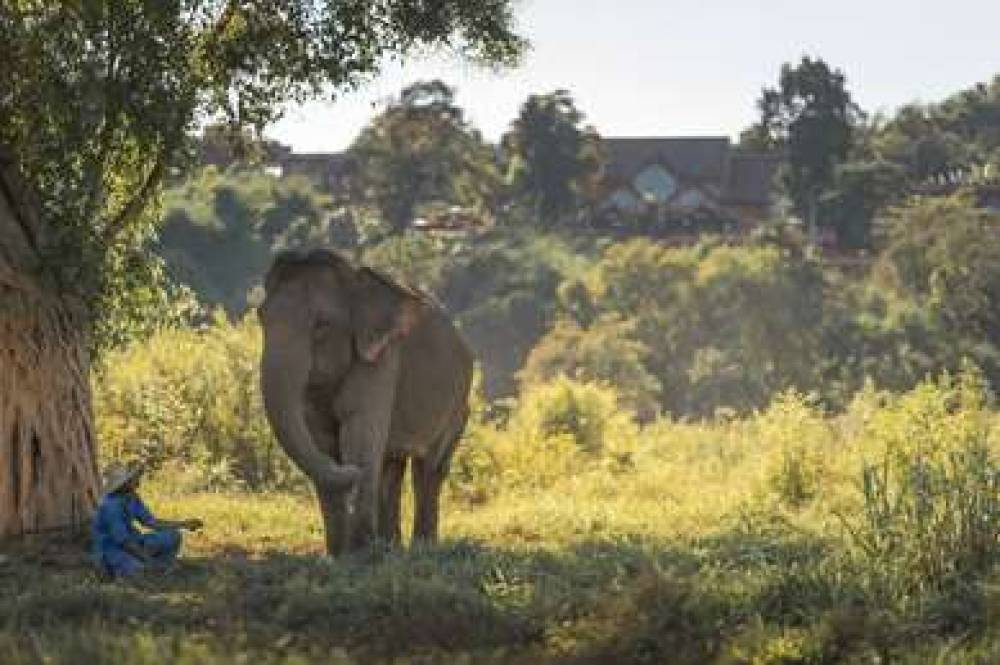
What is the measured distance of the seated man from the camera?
11180 millimetres

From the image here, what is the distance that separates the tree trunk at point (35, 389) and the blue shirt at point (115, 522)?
268 cm

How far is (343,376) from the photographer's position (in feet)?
40.8

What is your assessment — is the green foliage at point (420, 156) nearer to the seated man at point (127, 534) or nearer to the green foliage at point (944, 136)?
the green foliage at point (944, 136)

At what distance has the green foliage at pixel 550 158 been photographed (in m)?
58.1

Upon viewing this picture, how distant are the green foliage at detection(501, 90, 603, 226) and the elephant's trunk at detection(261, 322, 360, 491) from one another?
46623 millimetres

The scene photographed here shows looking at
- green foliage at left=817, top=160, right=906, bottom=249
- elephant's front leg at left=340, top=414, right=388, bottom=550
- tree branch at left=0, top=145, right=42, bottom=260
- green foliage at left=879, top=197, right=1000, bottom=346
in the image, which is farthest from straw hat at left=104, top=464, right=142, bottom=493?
green foliage at left=817, top=160, right=906, bottom=249

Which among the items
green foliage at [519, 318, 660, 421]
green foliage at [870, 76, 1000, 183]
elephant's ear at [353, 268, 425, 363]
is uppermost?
green foliage at [870, 76, 1000, 183]

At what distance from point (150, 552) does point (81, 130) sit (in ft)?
15.1

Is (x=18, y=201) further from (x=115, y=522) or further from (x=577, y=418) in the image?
(x=577, y=418)

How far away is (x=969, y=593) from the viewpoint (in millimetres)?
9062

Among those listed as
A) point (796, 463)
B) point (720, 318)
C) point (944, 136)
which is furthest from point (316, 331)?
point (944, 136)

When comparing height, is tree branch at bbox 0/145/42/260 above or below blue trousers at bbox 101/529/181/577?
above

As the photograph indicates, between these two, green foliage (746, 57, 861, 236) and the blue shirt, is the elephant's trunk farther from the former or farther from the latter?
green foliage (746, 57, 861, 236)

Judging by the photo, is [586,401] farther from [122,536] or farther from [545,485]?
[122,536]
